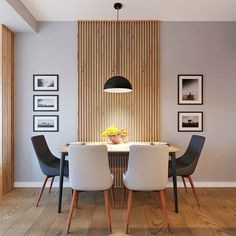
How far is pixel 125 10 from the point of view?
156 inches

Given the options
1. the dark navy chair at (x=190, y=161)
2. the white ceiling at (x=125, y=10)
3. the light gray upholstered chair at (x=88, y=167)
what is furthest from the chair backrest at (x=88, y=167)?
the white ceiling at (x=125, y=10)

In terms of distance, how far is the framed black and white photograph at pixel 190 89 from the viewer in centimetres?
438

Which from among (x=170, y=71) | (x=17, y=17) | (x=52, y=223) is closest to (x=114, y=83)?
(x=170, y=71)

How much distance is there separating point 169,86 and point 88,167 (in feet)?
7.82

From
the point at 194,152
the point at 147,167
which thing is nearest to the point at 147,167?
the point at 147,167

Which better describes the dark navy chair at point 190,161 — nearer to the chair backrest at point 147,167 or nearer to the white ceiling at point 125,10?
the chair backrest at point 147,167

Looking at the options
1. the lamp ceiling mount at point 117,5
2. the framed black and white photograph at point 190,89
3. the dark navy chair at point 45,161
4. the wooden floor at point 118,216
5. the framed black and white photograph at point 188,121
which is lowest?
the wooden floor at point 118,216

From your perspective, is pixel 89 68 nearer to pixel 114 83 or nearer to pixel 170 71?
pixel 114 83

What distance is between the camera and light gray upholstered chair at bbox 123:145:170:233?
2.62m

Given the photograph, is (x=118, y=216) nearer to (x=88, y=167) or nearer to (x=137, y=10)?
(x=88, y=167)

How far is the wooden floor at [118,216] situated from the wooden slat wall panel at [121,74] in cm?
115

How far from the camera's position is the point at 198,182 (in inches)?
172

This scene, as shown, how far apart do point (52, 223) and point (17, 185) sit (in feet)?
5.82

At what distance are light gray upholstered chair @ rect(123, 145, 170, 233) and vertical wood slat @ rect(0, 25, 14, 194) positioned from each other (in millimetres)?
2286
